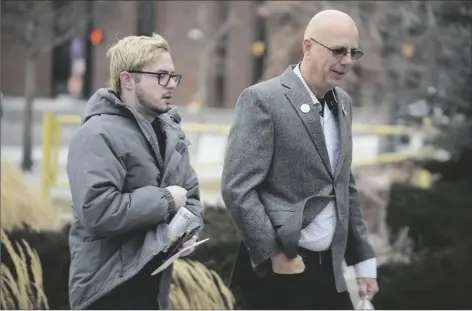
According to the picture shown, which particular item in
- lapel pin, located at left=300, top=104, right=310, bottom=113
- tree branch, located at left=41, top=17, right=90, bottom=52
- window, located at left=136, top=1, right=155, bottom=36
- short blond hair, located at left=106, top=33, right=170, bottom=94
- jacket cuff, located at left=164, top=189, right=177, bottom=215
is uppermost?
short blond hair, located at left=106, top=33, right=170, bottom=94

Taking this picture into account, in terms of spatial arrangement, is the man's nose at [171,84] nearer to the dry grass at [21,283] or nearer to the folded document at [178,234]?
the folded document at [178,234]

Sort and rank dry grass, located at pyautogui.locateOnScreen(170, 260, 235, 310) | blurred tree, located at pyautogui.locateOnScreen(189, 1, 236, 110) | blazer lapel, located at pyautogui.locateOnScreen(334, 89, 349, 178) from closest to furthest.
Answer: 1. blazer lapel, located at pyautogui.locateOnScreen(334, 89, 349, 178)
2. dry grass, located at pyautogui.locateOnScreen(170, 260, 235, 310)
3. blurred tree, located at pyautogui.locateOnScreen(189, 1, 236, 110)

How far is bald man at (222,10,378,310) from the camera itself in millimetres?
3027

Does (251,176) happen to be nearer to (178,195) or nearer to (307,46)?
(178,195)

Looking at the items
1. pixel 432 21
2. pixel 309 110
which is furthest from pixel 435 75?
pixel 309 110

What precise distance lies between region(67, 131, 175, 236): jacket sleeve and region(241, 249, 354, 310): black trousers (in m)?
0.53

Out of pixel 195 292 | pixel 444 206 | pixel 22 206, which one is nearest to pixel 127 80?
pixel 195 292

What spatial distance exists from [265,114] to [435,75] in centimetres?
550

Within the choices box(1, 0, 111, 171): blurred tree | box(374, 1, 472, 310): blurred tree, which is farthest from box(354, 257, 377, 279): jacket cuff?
box(1, 0, 111, 171): blurred tree

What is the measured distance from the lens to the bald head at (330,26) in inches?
121

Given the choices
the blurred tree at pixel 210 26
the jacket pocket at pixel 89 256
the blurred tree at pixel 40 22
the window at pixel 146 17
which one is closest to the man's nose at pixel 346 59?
the jacket pocket at pixel 89 256

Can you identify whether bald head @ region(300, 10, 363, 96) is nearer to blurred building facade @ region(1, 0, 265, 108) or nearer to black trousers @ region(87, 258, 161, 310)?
black trousers @ region(87, 258, 161, 310)

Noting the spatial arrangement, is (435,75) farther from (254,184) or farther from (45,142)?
(254,184)

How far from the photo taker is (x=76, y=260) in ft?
9.85
